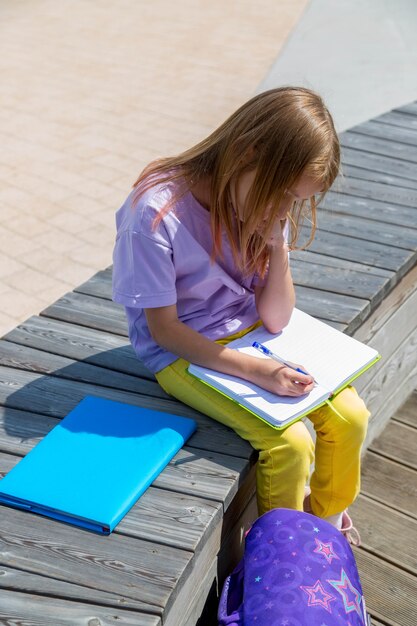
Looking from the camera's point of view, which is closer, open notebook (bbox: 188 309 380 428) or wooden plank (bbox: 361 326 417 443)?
open notebook (bbox: 188 309 380 428)

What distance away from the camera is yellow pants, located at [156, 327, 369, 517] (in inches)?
91.6

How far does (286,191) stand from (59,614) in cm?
Result: 119

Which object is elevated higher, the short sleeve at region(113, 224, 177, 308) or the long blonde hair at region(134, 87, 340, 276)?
the long blonde hair at region(134, 87, 340, 276)

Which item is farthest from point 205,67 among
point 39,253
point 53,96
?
point 39,253

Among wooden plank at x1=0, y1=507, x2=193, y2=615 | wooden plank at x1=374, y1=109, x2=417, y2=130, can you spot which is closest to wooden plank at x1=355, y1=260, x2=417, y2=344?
wooden plank at x1=0, y1=507, x2=193, y2=615

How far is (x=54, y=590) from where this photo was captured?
76.5 inches

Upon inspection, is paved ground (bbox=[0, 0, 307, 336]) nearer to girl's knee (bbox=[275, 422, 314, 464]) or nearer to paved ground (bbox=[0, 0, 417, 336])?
paved ground (bbox=[0, 0, 417, 336])

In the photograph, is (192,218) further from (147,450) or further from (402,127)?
(402,127)

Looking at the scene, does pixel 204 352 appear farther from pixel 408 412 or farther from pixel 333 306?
pixel 408 412

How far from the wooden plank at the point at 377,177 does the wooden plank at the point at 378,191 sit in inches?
1.3

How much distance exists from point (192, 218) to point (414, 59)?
7.50m

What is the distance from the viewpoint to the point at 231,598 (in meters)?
2.18

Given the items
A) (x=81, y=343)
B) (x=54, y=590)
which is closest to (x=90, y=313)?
(x=81, y=343)

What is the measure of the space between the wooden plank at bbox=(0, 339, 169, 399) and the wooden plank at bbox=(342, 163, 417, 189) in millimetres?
2041
